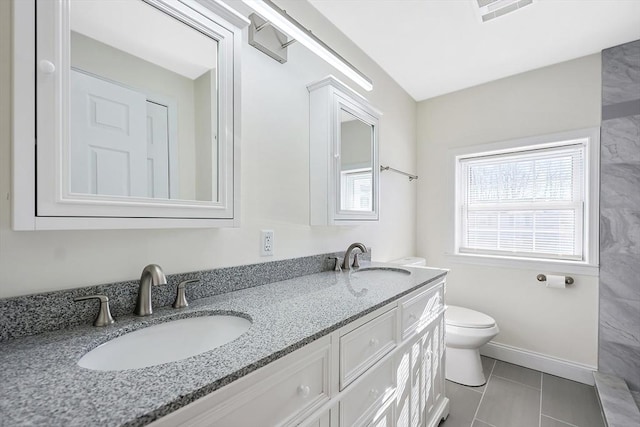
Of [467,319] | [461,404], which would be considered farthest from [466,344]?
[461,404]

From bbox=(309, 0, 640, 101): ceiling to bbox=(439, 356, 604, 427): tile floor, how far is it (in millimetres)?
2443

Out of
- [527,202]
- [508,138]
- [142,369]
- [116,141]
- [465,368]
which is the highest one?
[508,138]

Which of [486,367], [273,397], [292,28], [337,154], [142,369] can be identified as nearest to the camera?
[142,369]

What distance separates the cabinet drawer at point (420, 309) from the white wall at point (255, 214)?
617 millimetres

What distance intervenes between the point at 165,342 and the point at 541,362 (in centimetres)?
276

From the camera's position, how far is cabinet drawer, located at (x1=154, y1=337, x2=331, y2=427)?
1.81 ft

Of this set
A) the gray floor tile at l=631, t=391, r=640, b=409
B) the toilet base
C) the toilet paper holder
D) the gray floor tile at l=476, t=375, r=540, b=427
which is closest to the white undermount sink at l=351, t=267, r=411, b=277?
the toilet base

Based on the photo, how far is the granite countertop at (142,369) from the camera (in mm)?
Answer: 462

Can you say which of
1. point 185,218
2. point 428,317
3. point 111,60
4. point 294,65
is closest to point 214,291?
point 185,218

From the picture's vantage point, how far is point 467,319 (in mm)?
2166

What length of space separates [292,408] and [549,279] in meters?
2.37

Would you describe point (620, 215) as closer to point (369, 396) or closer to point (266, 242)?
point (369, 396)

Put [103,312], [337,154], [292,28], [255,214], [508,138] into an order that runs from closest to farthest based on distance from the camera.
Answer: [103,312]
[292,28]
[255,214]
[337,154]
[508,138]

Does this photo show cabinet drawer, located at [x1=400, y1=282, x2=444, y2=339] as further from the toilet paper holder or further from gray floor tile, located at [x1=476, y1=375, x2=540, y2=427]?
the toilet paper holder
